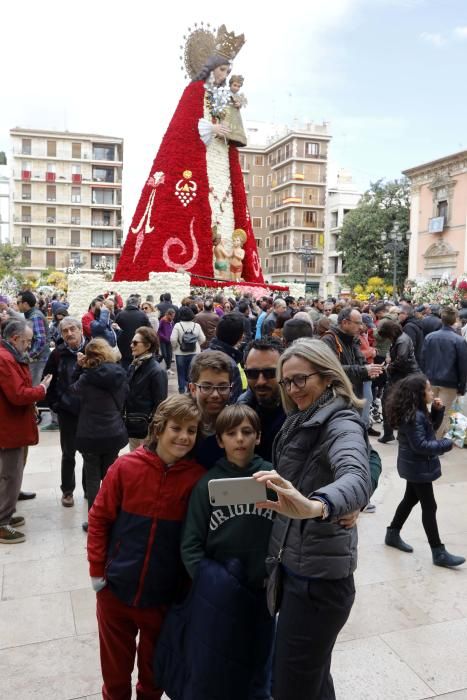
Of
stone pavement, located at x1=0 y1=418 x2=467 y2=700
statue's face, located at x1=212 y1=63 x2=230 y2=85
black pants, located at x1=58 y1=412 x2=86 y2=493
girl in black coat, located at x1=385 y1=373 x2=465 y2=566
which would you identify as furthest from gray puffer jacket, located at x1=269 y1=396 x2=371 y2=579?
statue's face, located at x1=212 y1=63 x2=230 y2=85

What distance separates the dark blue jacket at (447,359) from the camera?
6875 mm

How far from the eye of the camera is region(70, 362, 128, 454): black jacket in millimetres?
4367

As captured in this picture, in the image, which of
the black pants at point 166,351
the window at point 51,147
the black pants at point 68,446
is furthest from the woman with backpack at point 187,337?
the window at point 51,147

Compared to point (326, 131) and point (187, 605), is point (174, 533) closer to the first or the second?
point (187, 605)

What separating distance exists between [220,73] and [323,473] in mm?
22789

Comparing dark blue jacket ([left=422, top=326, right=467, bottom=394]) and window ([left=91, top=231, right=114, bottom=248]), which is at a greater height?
window ([left=91, top=231, right=114, bottom=248])

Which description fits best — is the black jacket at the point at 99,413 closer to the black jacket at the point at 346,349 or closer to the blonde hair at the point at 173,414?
the blonde hair at the point at 173,414

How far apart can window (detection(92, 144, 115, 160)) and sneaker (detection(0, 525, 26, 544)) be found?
53.1 metres

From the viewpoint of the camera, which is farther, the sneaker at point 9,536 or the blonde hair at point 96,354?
the sneaker at point 9,536

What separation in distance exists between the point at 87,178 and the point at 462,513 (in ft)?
173

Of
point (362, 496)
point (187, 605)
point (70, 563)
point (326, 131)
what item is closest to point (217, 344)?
point (70, 563)

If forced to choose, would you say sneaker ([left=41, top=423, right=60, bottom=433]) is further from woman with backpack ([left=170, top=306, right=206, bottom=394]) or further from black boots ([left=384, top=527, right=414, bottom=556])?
black boots ([left=384, top=527, right=414, bottom=556])

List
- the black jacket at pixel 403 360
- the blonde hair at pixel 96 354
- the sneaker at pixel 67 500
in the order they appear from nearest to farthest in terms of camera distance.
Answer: the blonde hair at pixel 96 354
the sneaker at pixel 67 500
the black jacket at pixel 403 360

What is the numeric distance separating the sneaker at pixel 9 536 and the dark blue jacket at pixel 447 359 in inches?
196
